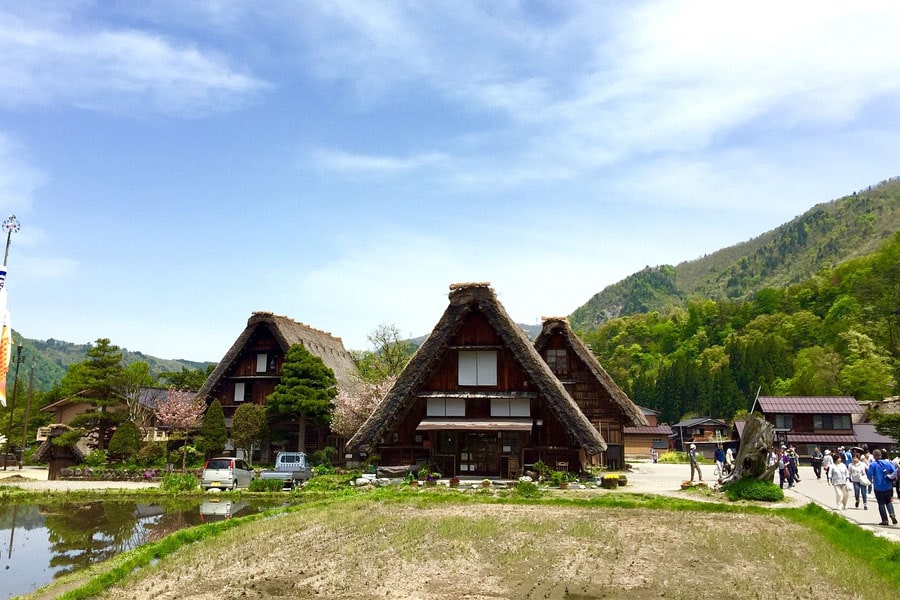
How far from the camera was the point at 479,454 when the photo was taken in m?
29.7

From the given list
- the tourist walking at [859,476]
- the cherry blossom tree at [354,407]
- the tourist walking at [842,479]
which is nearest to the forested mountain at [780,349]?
Answer: the cherry blossom tree at [354,407]

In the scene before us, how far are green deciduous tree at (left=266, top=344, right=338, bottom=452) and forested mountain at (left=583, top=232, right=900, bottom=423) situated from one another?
6211 centimetres

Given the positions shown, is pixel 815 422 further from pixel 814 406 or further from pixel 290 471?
pixel 290 471

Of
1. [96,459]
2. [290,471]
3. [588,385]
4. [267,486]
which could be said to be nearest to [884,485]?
[267,486]

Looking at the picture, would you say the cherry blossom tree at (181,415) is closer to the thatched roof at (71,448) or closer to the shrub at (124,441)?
the shrub at (124,441)

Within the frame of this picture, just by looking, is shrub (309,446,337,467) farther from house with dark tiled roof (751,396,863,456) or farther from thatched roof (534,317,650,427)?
house with dark tiled roof (751,396,863,456)

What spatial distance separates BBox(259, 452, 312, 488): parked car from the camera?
1126 inches

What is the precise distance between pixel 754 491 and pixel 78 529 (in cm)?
1945

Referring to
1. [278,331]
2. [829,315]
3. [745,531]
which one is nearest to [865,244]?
[829,315]

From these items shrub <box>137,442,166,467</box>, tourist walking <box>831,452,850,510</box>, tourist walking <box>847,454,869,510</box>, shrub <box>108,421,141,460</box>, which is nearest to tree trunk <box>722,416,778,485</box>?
tourist walking <box>831,452,850,510</box>

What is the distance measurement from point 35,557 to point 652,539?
12.7m

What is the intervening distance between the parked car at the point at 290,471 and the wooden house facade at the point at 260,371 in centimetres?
952

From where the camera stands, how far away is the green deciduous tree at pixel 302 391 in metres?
38.3

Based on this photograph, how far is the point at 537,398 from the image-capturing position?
2947 centimetres
